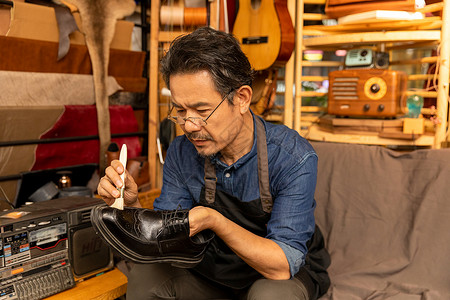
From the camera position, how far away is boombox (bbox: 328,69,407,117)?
1.88 metres

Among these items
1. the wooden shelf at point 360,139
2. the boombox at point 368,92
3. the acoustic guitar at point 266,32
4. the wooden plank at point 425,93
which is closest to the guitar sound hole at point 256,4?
the acoustic guitar at point 266,32

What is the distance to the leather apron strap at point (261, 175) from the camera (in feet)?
4.05

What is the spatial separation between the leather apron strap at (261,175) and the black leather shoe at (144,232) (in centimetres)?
29

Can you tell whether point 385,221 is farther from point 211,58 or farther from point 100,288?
point 100,288

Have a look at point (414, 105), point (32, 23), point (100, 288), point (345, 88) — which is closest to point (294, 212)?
point (100, 288)

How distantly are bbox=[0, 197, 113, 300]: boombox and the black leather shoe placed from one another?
1.66 feet

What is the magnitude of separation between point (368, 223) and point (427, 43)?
969 millimetres

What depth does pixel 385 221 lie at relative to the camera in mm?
1482

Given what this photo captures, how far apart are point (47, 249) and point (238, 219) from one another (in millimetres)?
678

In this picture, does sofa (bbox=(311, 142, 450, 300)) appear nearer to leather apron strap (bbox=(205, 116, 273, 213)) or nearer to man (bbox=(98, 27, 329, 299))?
man (bbox=(98, 27, 329, 299))

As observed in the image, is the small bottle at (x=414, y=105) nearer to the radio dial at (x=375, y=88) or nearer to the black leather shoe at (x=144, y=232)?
the radio dial at (x=375, y=88)

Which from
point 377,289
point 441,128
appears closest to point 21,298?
point 377,289

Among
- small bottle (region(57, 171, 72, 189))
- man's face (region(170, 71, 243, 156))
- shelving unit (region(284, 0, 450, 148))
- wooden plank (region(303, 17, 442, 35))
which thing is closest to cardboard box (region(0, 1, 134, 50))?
small bottle (region(57, 171, 72, 189))

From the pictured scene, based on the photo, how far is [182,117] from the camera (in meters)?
1.16
